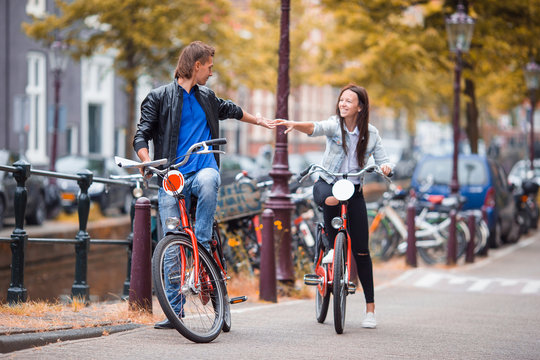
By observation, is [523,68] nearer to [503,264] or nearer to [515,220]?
[515,220]

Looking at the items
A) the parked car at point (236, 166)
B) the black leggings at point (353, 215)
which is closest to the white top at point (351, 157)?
the black leggings at point (353, 215)

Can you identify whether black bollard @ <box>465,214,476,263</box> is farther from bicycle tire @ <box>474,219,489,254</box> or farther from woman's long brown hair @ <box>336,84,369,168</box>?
woman's long brown hair @ <box>336,84,369,168</box>

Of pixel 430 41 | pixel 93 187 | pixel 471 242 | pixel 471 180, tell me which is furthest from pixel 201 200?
pixel 93 187

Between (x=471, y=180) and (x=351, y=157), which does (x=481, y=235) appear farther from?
(x=351, y=157)

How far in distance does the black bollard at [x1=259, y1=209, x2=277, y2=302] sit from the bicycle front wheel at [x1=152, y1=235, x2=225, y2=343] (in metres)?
2.50

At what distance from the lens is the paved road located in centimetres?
559

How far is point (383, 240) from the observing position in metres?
14.2

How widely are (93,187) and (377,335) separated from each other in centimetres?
1689

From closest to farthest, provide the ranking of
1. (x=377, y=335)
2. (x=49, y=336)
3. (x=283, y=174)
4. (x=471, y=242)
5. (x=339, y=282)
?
(x=49, y=336) → (x=339, y=282) → (x=377, y=335) → (x=283, y=174) → (x=471, y=242)

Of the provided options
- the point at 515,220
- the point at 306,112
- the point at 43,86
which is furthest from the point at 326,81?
the point at 306,112

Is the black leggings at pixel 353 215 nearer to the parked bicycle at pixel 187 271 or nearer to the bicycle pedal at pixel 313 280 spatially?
the bicycle pedal at pixel 313 280

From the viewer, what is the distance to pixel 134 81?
2656 cm

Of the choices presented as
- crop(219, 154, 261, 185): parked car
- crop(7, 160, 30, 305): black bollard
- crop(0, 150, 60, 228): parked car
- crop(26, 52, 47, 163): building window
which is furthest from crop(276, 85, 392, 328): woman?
crop(26, 52, 47, 163): building window

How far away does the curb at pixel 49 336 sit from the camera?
17.8 feet
